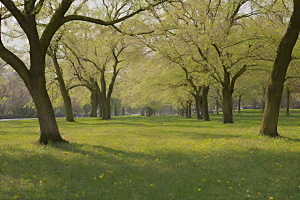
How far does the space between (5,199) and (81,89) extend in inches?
1741

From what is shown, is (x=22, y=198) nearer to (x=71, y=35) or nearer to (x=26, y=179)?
(x=26, y=179)

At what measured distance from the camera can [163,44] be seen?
24.8 m

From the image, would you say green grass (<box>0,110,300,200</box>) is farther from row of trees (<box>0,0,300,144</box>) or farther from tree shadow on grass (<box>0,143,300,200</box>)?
row of trees (<box>0,0,300,144</box>)

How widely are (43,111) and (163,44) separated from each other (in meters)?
15.6

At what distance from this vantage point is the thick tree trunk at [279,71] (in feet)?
40.2

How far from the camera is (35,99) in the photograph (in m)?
11.7

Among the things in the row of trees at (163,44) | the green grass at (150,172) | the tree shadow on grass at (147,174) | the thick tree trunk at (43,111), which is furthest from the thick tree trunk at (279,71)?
the thick tree trunk at (43,111)

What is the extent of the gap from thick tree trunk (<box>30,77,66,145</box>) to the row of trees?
0.14 ft

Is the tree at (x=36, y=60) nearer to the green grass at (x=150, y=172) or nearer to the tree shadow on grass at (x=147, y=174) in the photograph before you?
the green grass at (x=150, y=172)

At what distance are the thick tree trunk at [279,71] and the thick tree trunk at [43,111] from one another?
10955 millimetres

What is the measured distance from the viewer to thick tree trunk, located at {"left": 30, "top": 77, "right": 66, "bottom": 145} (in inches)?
457

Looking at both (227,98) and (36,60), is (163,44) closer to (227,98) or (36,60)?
(227,98)

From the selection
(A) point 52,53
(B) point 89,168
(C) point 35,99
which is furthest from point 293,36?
(A) point 52,53

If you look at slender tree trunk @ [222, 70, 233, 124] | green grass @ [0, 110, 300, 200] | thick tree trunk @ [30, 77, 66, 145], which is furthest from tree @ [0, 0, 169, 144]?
slender tree trunk @ [222, 70, 233, 124]
